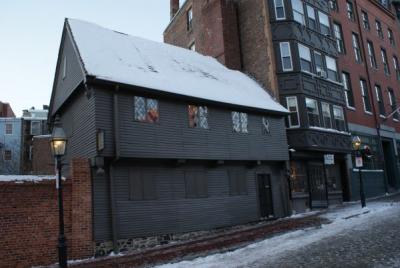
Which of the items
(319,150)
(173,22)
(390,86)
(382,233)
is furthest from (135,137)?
(390,86)

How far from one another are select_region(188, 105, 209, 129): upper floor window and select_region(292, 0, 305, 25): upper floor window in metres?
10.5

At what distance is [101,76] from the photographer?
14.9 metres

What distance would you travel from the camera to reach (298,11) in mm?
25359

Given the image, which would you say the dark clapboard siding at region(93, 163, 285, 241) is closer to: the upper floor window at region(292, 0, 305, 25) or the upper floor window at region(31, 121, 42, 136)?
the upper floor window at region(292, 0, 305, 25)

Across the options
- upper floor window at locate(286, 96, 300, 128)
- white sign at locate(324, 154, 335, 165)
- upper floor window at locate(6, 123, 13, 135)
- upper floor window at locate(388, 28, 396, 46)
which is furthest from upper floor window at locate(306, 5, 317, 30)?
upper floor window at locate(6, 123, 13, 135)

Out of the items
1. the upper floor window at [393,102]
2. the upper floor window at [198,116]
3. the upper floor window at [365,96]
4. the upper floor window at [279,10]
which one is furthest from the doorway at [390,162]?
the upper floor window at [198,116]

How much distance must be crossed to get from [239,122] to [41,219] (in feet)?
34.1

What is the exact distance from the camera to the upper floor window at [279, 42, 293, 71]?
2400 centimetres

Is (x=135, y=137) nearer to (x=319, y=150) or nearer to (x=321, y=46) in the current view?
(x=319, y=150)

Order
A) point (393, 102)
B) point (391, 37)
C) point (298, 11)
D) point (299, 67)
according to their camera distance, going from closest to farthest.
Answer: point (299, 67) → point (298, 11) → point (393, 102) → point (391, 37)

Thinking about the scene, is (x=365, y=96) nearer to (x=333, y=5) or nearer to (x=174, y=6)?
(x=333, y=5)

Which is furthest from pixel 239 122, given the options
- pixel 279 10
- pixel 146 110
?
pixel 279 10

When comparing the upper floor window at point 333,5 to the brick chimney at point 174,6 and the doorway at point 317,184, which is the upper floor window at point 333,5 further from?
the brick chimney at point 174,6

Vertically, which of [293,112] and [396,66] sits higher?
[396,66]
